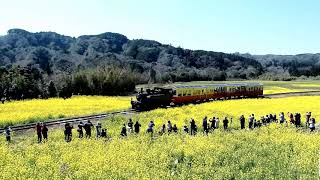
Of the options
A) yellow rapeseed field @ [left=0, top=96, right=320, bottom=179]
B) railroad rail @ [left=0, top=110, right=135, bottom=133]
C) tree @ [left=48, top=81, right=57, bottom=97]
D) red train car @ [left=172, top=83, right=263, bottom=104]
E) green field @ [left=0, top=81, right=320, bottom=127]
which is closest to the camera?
yellow rapeseed field @ [left=0, top=96, right=320, bottom=179]

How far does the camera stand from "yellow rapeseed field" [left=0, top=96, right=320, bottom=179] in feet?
60.7

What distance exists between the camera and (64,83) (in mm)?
76375

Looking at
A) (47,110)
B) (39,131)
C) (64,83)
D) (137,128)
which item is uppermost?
(64,83)

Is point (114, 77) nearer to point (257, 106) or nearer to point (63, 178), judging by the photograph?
point (257, 106)

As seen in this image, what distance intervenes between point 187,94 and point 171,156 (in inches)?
1230

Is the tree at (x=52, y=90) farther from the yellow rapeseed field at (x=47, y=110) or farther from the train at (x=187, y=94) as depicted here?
the train at (x=187, y=94)

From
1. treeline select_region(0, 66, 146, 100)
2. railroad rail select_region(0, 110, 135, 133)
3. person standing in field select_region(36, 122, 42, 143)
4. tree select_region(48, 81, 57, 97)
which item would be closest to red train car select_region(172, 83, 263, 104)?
railroad rail select_region(0, 110, 135, 133)

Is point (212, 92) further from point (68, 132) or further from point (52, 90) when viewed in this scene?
point (68, 132)

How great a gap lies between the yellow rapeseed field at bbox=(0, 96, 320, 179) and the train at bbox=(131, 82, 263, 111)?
15421 mm

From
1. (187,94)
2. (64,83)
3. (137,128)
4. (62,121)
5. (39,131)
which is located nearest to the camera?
(39,131)

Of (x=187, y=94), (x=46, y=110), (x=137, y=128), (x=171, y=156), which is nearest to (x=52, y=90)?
(x=46, y=110)

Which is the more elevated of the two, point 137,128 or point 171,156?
point 137,128

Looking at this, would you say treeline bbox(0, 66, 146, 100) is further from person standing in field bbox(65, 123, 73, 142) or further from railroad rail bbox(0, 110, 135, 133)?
person standing in field bbox(65, 123, 73, 142)

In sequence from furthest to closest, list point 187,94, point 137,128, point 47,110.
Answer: point 187,94, point 47,110, point 137,128
